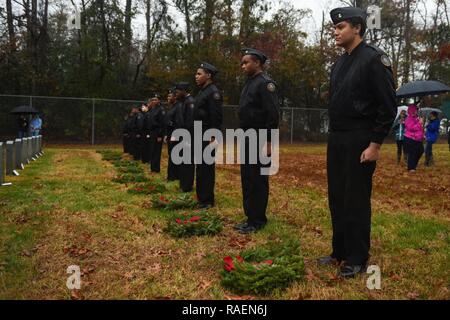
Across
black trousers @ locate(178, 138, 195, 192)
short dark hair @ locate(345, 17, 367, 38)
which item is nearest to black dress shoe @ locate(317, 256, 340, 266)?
short dark hair @ locate(345, 17, 367, 38)

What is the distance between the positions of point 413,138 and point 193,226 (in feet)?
32.6

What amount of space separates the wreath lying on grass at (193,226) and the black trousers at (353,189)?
191 centimetres

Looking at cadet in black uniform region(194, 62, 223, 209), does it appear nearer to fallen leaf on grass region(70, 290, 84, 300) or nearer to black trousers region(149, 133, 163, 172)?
fallen leaf on grass region(70, 290, 84, 300)

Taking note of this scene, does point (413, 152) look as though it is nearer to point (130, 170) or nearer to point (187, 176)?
point (187, 176)

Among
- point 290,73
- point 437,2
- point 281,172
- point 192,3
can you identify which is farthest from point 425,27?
point 281,172

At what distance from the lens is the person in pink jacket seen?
13431mm

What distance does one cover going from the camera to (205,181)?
24.1 ft

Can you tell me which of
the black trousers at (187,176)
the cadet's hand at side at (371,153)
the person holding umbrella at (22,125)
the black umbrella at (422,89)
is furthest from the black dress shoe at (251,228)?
the person holding umbrella at (22,125)

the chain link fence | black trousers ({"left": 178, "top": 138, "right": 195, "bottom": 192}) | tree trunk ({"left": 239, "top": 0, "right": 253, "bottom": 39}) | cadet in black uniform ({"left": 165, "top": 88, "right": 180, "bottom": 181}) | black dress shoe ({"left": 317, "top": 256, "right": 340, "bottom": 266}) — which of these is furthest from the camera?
tree trunk ({"left": 239, "top": 0, "right": 253, "bottom": 39})

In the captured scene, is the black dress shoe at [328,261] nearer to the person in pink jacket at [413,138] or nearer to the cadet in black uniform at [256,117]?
the cadet in black uniform at [256,117]

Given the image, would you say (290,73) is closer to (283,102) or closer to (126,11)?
(283,102)

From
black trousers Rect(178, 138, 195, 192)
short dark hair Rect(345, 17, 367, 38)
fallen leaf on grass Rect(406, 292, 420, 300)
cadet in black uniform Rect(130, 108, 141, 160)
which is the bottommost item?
fallen leaf on grass Rect(406, 292, 420, 300)

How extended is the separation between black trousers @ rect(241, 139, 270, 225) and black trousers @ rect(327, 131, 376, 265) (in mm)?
1659
